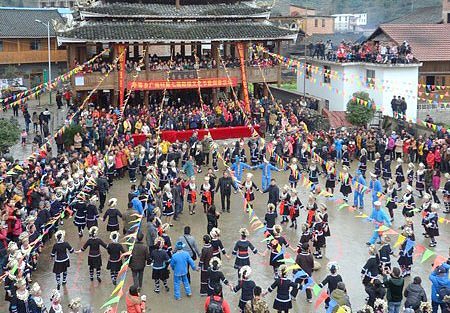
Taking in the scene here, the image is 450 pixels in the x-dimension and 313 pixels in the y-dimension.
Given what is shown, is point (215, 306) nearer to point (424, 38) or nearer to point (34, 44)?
point (424, 38)

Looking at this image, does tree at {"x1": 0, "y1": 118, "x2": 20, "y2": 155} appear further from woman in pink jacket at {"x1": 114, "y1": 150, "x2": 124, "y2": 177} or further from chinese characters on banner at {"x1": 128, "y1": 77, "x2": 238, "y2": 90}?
chinese characters on banner at {"x1": 128, "y1": 77, "x2": 238, "y2": 90}

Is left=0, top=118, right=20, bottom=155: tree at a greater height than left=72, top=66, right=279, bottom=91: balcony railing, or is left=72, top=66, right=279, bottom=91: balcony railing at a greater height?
left=72, top=66, right=279, bottom=91: balcony railing

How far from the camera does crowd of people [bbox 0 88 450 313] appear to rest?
1198 centimetres

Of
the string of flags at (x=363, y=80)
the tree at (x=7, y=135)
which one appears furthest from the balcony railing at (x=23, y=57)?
the tree at (x=7, y=135)

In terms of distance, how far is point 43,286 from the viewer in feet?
46.2

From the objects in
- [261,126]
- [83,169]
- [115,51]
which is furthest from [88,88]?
[83,169]

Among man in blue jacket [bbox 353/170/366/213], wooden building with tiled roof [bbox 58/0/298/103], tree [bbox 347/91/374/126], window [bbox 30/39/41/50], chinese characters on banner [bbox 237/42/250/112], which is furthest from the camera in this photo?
window [bbox 30/39/41/50]

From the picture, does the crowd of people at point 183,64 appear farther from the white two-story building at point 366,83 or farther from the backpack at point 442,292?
the backpack at point 442,292

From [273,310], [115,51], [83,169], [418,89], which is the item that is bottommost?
[273,310]

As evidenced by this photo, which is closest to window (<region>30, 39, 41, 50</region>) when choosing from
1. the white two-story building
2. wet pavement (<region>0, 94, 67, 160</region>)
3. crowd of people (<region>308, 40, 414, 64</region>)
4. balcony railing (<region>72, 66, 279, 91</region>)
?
wet pavement (<region>0, 94, 67, 160</region>)

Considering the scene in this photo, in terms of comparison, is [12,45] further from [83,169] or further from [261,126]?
[83,169]

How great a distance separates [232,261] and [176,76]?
19295 millimetres

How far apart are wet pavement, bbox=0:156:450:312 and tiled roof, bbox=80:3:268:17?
51.0 ft

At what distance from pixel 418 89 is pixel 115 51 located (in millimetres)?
18851
